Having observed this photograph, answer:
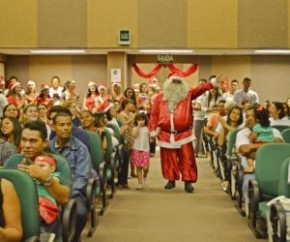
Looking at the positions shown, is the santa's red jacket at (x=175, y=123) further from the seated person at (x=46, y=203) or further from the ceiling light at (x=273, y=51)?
the ceiling light at (x=273, y=51)

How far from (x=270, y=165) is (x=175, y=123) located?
11.5ft

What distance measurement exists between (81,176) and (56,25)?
1072 cm

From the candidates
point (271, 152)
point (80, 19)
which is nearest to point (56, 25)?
point (80, 19)

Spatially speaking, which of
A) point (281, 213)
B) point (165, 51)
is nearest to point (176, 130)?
point (281, 213)

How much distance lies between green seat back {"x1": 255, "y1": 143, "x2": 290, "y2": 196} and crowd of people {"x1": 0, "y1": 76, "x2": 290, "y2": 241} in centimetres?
92

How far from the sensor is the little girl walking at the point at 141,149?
10.1 m

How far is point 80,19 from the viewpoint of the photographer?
1593 cm

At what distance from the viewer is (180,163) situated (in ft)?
33.1

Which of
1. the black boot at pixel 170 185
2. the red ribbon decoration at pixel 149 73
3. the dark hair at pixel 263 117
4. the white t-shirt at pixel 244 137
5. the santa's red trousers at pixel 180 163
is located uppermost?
the red ribbon decoration at pixel 149 73

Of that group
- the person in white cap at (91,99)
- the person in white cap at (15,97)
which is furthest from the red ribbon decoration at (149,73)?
the person in white cap at (15,97)

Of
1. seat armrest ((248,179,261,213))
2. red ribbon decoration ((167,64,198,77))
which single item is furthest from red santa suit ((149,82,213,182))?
red ribbon decoration ((167,64,198,77))

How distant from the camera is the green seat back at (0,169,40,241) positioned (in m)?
4.15

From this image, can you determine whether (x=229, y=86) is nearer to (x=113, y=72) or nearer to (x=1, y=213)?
(x=113, y=72)

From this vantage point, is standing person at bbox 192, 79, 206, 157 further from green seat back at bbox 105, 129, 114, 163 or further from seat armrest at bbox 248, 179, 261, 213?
seat armrest at bbox 248, 179, 261, 213
